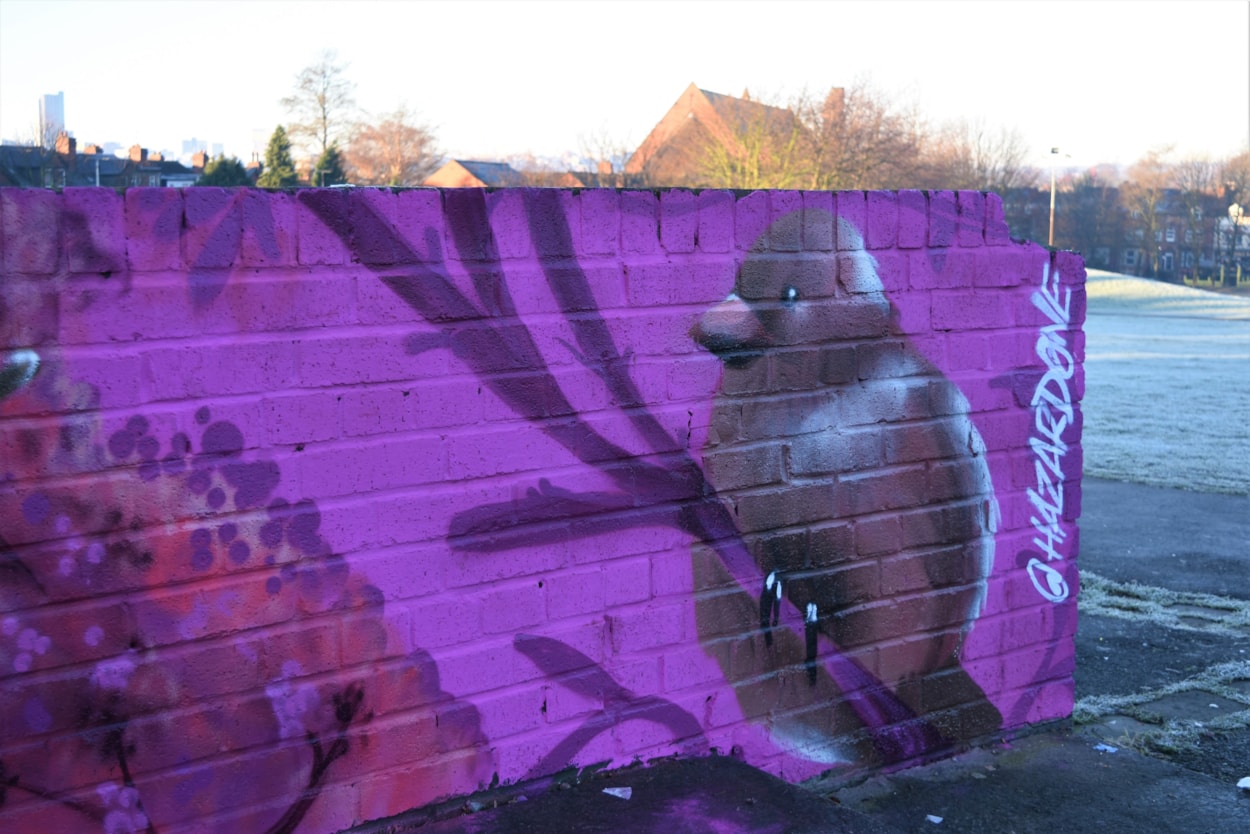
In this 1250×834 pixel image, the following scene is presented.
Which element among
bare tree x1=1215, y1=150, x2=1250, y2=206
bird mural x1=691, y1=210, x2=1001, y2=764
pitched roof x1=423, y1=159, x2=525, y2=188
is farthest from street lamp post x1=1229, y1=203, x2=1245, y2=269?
bird mural x1=691, y1=210, x2=1001, y2=764

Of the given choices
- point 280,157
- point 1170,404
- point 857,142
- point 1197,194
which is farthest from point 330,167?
point 1197,194

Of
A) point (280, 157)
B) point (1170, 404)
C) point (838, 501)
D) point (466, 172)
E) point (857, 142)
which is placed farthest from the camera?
point (466, 172)

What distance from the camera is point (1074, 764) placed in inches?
148

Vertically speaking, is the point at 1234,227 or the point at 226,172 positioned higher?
the point at 226,172

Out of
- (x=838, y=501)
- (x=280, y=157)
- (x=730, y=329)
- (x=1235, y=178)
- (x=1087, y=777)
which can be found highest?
(x=1235, y=178)

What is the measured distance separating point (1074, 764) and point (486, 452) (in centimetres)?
237

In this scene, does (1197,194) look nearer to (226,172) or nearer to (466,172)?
(466,172)

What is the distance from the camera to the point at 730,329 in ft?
10.5

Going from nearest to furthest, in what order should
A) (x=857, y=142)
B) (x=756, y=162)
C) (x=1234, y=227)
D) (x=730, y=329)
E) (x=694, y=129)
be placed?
1. (x=730, y=329)
2. (x=756, y=162)
3. (x=857, y=142)
4. (x=694, y=129)
5. (x=1234, y=227)

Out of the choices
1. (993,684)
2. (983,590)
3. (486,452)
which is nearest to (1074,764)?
(993,684)

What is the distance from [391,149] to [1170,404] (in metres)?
47.2

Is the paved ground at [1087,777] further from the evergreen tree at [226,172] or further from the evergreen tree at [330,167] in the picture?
the evergreen tree at [226,172]

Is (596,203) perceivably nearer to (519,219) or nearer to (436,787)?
(519,219)

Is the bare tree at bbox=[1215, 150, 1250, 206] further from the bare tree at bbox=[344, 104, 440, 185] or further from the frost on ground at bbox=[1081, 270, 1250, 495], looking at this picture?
the bare tree at bbox=[344, 104, 440, 185]
